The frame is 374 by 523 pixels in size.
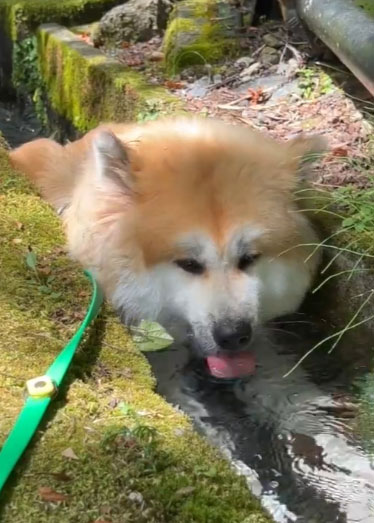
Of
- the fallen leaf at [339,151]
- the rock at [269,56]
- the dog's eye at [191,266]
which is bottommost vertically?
the rock at [269,56]

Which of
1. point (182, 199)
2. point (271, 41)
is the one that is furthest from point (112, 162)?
point (271, 41)

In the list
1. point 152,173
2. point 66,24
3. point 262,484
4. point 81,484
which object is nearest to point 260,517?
point 81,484

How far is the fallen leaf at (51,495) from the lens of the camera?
5.71 feet

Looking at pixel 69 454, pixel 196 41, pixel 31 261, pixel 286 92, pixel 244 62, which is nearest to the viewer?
pixel 69 454

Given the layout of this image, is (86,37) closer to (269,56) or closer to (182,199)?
(269,56)

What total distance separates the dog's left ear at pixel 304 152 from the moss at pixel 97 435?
3.69 ft

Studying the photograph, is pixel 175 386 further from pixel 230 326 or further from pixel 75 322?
pixel 75 322

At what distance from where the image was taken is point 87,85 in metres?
6.40

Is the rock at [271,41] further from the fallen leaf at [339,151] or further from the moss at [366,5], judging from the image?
the fallen leaf at [339,151]

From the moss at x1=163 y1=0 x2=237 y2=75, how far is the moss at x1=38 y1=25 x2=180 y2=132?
1.60 feet

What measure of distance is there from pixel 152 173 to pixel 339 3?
6.42 feet

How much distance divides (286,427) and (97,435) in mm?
1111

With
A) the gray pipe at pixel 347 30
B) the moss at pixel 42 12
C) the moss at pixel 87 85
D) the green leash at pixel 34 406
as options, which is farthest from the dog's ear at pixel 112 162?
the moss at pixel 42 12

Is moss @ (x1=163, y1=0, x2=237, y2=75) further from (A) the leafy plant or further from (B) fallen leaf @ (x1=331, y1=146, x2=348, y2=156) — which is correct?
(B) fallen leaf @ (x1=331, y1=146, x2=348, y2=156)
